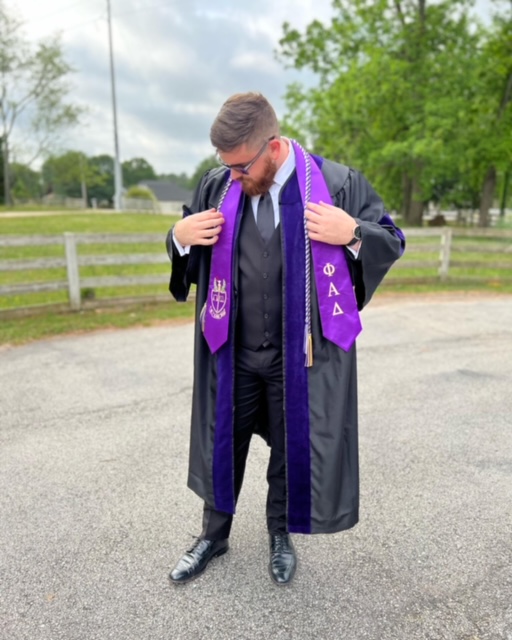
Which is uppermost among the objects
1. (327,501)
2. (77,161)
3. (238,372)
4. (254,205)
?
(77,161)

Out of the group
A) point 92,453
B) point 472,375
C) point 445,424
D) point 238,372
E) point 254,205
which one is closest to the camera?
point 254,205

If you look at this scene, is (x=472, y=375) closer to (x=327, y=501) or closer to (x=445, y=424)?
(x=445, y=424)

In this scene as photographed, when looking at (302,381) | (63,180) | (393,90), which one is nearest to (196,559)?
(302,381)

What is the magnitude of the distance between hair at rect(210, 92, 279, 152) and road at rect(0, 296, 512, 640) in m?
1.95

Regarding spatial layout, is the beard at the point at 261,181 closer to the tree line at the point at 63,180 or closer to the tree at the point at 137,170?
the tree line at the point at 63,180

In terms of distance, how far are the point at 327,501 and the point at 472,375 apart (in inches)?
140

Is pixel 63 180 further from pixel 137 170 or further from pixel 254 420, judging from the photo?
pixel 254 420

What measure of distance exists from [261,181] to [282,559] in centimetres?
175

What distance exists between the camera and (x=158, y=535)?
2.74 meters

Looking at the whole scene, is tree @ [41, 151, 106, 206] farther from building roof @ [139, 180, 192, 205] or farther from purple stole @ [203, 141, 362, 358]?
purple stole @ [203, 141, 362, 358]

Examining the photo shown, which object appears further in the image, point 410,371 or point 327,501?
point 410,371

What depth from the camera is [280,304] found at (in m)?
2.17

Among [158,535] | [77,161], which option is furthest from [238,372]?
[77,161]

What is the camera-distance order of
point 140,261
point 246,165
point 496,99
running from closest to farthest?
point 246,165 → point 140,261 → point 496,99
